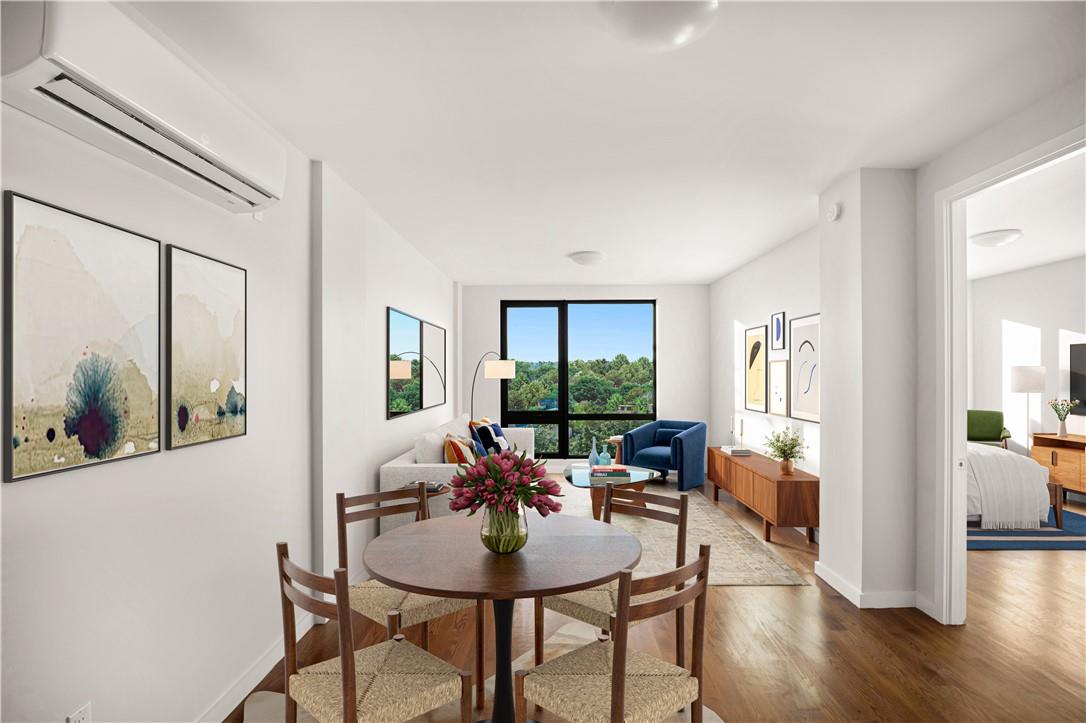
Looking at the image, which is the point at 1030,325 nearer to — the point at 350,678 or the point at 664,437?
the point at 664,437

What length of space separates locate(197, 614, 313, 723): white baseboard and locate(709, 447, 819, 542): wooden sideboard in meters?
3.63

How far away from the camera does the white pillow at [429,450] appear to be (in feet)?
14.8

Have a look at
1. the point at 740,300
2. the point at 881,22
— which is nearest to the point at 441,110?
the point at 881,22

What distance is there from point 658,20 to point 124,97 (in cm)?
158

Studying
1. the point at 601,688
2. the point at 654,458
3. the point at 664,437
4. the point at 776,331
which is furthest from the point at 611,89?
the point at 664,437

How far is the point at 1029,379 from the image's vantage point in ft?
21.3

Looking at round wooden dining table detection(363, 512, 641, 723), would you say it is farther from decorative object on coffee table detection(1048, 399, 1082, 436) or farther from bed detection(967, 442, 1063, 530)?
decorative object on coffee table detection(1048, 399, 1082, 436)

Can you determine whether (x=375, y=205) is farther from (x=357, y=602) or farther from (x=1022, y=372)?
(x=1022, y=372)

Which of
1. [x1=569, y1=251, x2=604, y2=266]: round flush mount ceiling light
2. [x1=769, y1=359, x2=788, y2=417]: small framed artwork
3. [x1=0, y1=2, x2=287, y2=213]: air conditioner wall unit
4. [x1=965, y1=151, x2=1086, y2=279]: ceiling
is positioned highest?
[x1=965, y1=151, x2=1086, y2=279]: ceiling

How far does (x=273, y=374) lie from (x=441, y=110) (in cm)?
151

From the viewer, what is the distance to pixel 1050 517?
5434 mm

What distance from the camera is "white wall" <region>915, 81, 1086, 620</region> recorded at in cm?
310

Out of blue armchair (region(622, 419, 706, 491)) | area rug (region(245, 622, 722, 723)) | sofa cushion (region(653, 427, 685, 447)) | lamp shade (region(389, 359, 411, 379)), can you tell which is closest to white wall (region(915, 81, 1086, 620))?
area rug (region(245, 622, 722, 723))

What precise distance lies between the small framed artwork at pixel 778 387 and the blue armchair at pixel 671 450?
3.37 ft
